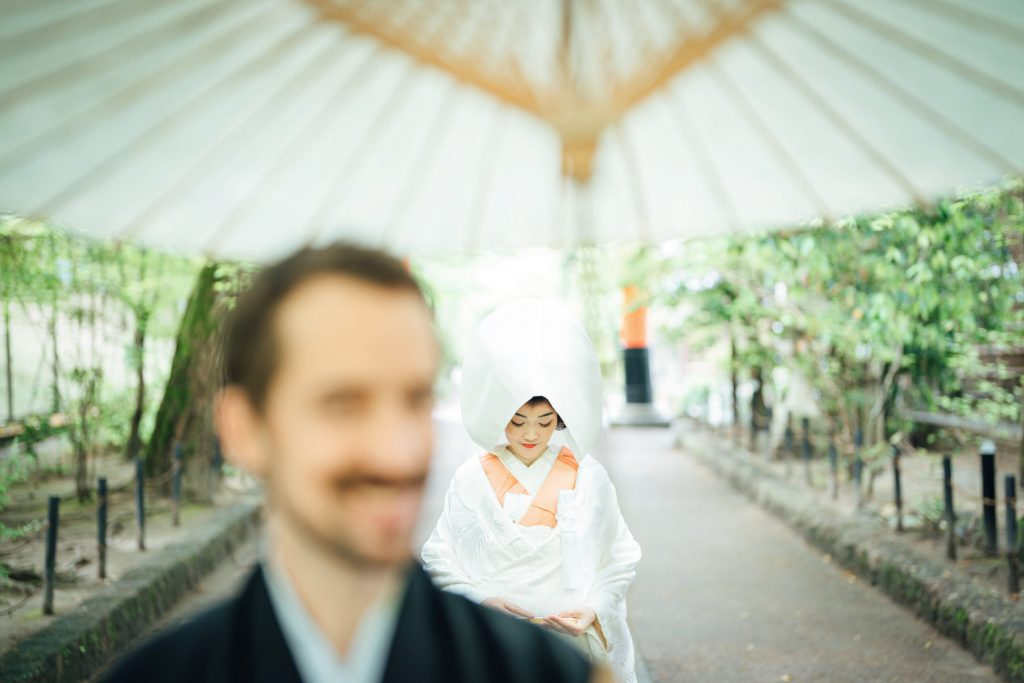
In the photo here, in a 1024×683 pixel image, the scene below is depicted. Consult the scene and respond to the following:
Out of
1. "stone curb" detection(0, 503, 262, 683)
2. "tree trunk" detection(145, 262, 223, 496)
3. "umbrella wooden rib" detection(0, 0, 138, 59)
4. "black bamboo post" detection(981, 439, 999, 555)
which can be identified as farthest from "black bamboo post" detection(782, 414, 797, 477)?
"umbrella wooden rib" detection(0, 0, 138, 59)

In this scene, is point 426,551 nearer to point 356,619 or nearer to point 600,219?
point 600,219

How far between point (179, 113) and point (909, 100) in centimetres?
206

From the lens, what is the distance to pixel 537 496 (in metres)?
2.34

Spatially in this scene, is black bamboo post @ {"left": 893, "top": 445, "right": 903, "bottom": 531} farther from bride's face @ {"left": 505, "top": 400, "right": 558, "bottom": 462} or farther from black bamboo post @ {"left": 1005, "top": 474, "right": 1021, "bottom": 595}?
bride's face @ {"left": 505, "top": 400, "right": 558, "bottom": 462}

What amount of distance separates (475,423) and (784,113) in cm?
133

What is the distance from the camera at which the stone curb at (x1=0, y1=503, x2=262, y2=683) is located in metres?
4.01

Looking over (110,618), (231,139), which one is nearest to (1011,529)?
(231,139)

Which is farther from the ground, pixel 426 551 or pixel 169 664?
pixel 169 664

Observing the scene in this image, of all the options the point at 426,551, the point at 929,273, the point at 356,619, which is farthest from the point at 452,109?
the point at 929,273

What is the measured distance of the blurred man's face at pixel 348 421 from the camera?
2.99ft

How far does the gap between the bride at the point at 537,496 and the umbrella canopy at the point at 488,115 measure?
0.39 metres

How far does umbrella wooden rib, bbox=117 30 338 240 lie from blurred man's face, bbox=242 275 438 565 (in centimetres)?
162

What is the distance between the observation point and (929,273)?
21.3ft

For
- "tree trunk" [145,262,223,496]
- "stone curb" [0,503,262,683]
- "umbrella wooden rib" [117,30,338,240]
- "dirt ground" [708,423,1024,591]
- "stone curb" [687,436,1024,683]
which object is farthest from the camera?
"tree trunk" [145,262,223,496]
